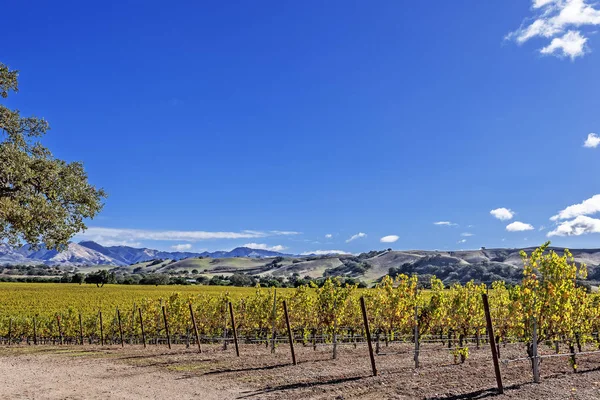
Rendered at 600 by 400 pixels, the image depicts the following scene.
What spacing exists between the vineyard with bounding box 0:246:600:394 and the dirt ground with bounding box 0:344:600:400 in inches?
33.0

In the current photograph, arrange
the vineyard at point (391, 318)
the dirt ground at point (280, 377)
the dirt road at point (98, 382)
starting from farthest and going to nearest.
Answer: the vineyard at point (391, 318) → the dirt road at point (98, 382) → the dirt ground at point (280, 377)

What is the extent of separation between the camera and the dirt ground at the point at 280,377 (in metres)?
13.8

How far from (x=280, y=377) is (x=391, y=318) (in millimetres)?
7928

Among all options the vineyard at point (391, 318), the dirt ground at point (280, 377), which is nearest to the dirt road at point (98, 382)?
the dirt ground at point (280, 377)

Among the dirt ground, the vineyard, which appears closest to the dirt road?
the dirt ground

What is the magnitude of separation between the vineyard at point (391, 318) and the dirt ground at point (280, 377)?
0.84m

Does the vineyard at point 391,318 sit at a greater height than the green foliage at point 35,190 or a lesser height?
lesser

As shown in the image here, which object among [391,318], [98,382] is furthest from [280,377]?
[391,318]

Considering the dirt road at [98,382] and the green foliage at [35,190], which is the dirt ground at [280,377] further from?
the green foliage at [35,190]

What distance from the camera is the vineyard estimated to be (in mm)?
14703

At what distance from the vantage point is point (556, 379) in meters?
15.0

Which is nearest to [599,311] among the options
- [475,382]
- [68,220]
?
[475,382]

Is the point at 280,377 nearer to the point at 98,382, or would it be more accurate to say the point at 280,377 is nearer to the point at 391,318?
the point at 98,382

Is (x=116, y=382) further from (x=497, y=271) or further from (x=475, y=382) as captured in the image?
(x=497, y=271)
